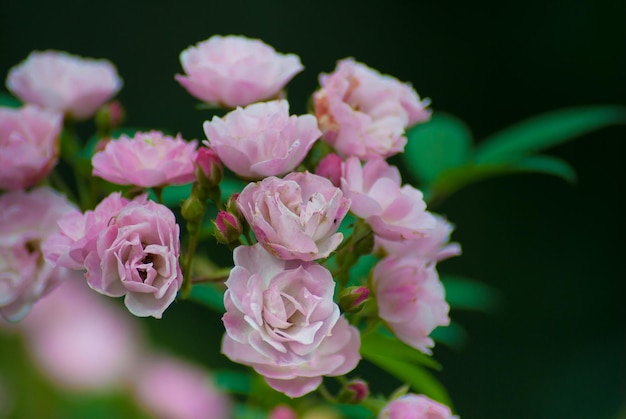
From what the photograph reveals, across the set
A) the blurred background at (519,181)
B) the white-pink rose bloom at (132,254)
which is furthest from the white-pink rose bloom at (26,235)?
the blurred background at (519,181)

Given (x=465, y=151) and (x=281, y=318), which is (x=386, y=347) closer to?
(x=281, y=318)

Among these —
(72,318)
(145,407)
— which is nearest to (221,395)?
(145,407)

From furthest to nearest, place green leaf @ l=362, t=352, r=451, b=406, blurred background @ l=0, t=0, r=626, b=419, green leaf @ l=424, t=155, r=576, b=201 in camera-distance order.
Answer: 1. blurred background @ l=0, t=0, r=626, b=419
2. green leaf @ l=424, t=155, r=576, b=201
3. green leaf @ l=362, t=352, r=451, b=406

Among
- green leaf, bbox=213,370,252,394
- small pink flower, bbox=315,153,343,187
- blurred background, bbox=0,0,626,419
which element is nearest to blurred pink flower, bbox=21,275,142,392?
green leaf, bbox=213,370,252,394

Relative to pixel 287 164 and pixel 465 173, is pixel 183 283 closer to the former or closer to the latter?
pixel 287 164

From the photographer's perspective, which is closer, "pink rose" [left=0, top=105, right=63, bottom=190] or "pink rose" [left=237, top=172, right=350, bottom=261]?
"pink rose" [left=237, top=172, right=350, bottom=261]

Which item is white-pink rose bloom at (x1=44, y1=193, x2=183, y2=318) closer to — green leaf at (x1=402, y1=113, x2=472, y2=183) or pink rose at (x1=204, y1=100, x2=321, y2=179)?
pink rose at (x1=204, y1=100, x2=321, y2=179)

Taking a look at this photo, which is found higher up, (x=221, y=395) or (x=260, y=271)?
(x=260, y=271)

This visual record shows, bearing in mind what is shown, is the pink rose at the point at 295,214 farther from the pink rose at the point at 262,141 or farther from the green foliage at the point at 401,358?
the green foliage at the point at 401,358
